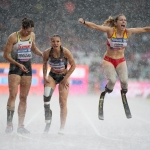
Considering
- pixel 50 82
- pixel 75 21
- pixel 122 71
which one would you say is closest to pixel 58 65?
pixel 50 82

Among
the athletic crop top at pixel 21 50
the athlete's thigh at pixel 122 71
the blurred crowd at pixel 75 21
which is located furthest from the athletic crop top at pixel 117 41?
the blurred crowd at pixel 75 21

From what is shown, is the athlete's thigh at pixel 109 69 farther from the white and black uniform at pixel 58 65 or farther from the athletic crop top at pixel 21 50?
the athletic crop top at pixel 21 50

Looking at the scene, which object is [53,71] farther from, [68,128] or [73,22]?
[73,22]

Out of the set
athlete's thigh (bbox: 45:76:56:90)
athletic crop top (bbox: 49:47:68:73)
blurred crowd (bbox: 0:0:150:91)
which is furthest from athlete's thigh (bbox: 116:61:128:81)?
blurred crowd (bbox: 0:0:150:91)

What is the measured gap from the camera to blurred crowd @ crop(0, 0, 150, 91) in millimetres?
33188

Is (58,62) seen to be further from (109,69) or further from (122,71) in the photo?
(122,71)

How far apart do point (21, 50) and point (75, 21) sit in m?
25.7

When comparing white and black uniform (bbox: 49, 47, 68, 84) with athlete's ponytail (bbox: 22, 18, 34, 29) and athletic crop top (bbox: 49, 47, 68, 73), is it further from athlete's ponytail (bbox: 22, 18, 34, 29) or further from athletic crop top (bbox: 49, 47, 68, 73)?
A: athlete's ponytail (bbox: 22, 18, 34, 29)

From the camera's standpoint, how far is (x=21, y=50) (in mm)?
9414

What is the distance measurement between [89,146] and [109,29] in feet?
6.78

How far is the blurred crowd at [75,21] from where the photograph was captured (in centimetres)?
3319

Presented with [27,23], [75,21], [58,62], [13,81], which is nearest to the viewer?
[27,23]

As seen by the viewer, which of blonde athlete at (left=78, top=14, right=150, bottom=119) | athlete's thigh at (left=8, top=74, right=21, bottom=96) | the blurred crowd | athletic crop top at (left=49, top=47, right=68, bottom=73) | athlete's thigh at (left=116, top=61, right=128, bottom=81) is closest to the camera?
blonde athlete at (left=78, top=14, right=150, bottom=119)

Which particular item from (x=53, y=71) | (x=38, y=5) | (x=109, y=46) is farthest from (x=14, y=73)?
(x=38, y=5)
